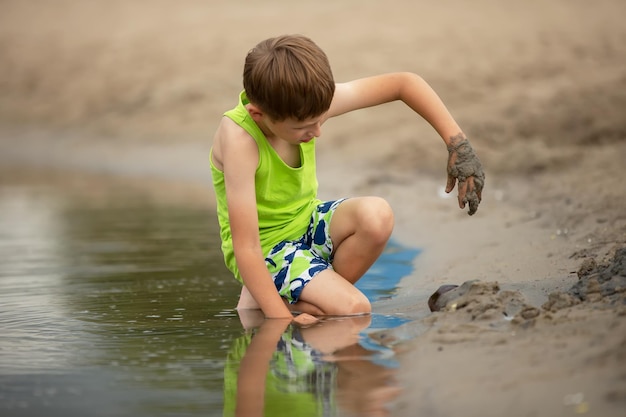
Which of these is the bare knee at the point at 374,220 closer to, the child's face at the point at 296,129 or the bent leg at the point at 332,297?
the bent leg at the point at 332,297

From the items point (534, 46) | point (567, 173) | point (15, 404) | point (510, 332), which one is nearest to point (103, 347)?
point (15, 404)

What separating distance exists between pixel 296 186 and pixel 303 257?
10.3 inches

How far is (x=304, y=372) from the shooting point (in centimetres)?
269

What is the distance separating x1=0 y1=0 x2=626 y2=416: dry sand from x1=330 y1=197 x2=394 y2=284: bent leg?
8.6 inches

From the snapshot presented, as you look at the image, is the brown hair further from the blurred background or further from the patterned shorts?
the blurred background

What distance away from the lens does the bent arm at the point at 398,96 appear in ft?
11.6

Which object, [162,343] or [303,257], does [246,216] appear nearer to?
[303,257]

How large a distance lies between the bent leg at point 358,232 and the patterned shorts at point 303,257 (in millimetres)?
45

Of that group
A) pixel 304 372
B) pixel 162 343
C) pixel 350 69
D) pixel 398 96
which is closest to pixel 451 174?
pixel 398 96

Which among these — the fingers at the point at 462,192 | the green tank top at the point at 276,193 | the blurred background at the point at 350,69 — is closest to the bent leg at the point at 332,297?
the green tank top at the point at 276,193

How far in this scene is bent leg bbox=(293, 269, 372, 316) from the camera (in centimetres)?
341

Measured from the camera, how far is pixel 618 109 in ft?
26.7

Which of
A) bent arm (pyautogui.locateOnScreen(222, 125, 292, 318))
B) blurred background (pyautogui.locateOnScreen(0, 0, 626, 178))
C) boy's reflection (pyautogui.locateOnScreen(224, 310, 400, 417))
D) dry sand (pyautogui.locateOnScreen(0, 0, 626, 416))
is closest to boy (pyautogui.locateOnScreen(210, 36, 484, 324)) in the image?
bent arm (pyautogui.locateOnScreen(222, 125, 292, 318))

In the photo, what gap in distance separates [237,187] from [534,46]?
8.35 metres
